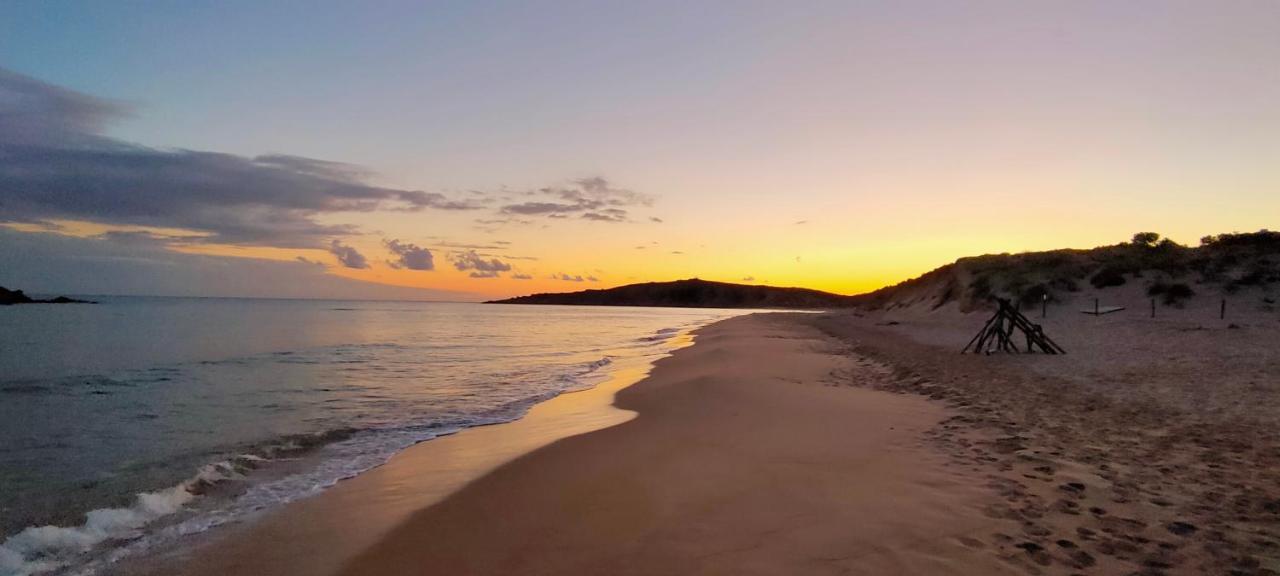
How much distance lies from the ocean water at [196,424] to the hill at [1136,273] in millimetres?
29359

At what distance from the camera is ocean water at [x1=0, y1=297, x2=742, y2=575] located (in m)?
6.32

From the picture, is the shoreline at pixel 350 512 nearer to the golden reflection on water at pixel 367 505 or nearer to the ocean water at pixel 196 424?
the golden reflection on water at pixel 367 505

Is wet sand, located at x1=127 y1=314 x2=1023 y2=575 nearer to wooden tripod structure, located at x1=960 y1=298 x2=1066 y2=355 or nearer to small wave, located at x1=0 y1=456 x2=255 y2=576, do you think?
small wave, located at x1=0 y1=456 x2=255 y2=576

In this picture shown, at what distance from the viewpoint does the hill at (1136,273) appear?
109ft

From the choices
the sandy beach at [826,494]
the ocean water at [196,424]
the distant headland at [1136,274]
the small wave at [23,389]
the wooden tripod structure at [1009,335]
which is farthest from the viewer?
the distant headland at [1136,274]

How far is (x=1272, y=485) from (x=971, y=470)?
2.31m

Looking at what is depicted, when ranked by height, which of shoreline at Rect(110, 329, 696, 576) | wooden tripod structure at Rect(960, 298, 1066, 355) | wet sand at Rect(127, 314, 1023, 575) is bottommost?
shoreline at Rect(110, 329, 696, 576)

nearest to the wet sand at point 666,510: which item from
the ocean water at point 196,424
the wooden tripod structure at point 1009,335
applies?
the ocean water at point 196,424

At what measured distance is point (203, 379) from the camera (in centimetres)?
1666

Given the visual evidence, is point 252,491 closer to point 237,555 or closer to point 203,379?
point 237,555

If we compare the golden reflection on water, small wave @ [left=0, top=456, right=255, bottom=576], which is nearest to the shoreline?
the golden reflection on water

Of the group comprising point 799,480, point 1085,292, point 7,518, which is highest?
point 1085,292

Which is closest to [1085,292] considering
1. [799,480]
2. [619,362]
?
[619,362]

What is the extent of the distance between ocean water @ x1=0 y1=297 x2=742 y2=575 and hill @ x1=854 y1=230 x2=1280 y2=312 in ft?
96.3
